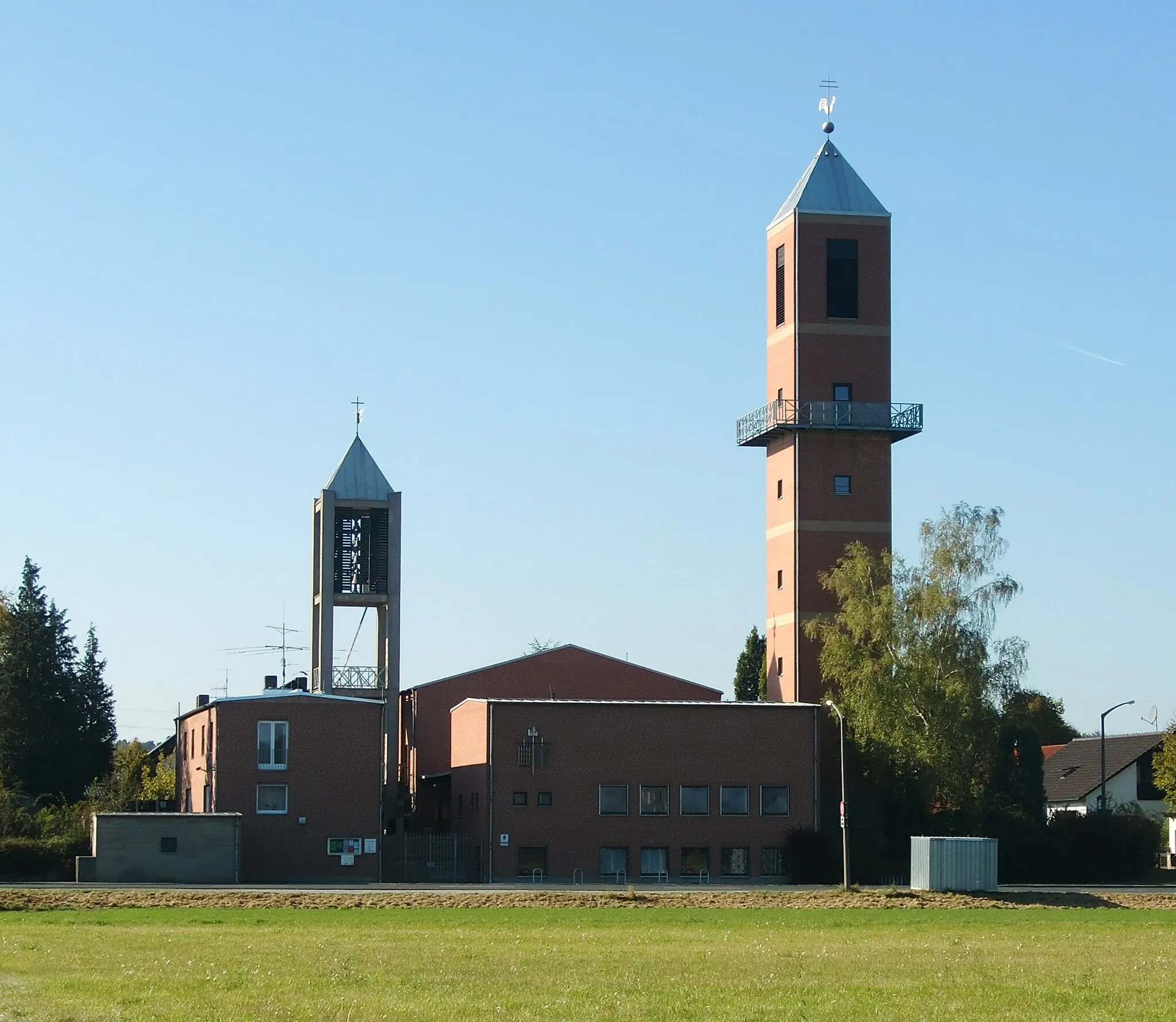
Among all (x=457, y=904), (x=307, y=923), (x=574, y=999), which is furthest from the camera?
(x=457, y=904)

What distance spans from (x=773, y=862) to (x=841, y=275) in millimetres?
23346

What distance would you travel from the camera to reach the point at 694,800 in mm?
70688

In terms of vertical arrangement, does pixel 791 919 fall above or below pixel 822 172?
below

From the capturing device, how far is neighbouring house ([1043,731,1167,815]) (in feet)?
312

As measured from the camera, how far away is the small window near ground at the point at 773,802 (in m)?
71.1

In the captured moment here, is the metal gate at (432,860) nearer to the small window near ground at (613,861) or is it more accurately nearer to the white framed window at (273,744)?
the small window near ground at (613,861)

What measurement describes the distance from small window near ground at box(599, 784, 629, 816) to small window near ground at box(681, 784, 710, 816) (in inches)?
83.0

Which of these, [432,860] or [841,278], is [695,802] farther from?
[841,278]

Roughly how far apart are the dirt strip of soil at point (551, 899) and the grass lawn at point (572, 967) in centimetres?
339

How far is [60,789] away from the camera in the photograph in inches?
3708

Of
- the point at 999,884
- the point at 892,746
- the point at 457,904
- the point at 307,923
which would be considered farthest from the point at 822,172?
the point at 307,923

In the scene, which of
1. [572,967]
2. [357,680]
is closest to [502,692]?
[357,680]

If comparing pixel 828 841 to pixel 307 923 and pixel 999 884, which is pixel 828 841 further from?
pixel 307 923

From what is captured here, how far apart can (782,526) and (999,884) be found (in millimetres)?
16053
